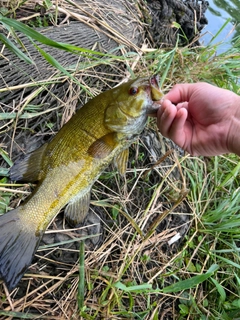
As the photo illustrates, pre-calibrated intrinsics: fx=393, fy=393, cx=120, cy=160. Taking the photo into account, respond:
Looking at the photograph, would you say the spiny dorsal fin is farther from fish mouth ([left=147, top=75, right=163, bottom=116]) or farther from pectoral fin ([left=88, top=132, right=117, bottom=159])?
fish mouth ([left=147, top=75, right=163, bottom=116])

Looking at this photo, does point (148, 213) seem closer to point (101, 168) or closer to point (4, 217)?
point (101, 168)

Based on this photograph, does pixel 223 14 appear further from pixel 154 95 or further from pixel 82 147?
pixel 82 147

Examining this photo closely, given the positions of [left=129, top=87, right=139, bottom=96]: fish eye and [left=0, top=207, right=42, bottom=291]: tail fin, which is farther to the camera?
[left=129, top=87, right=139, bottom=96]: fish eye

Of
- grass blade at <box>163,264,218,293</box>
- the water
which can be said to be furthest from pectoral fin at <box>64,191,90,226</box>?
the water

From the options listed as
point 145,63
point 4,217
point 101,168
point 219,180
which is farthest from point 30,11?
point 219,180

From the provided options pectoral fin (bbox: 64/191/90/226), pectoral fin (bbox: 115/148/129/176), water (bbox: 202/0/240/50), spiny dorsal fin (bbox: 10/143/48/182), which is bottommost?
pectoral fin (bbox: 64/191/90/226)

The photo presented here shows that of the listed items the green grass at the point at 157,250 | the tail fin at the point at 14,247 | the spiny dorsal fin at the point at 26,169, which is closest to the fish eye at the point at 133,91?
the spiny dorsal fin at the point at 26,169

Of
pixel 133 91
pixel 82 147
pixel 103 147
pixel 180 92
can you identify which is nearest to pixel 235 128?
pixel 180 92
